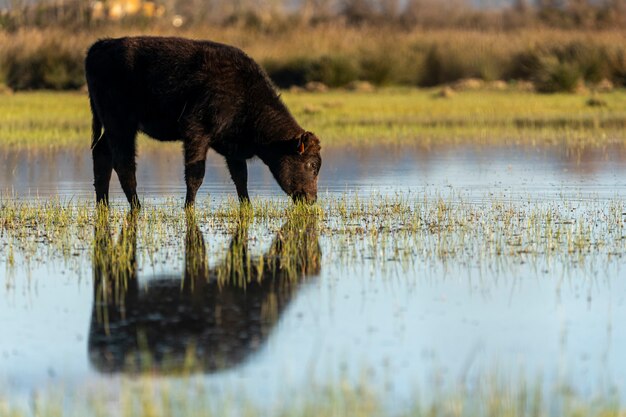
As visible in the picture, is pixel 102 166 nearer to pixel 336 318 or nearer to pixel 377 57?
pixel 336 318

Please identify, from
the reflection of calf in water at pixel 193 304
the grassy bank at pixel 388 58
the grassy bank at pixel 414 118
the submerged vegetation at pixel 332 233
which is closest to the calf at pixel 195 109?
the submerged vegetation at pixel 332 233

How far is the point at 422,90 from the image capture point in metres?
36.0

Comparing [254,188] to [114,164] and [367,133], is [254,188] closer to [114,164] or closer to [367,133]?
[114,164]

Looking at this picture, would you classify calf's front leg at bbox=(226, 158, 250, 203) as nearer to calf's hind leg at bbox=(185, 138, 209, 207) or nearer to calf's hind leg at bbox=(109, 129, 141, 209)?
calf's hind leg at bbox=(185, 138, 209, 207)

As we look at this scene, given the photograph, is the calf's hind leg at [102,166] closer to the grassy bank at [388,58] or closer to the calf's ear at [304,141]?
the calf's ear at [304,141]

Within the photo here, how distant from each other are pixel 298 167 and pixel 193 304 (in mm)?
4693

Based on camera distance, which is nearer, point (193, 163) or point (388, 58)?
point (193, 163)

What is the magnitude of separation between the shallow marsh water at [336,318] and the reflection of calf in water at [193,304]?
0.02 m

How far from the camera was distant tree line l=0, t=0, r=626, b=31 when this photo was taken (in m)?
48.8

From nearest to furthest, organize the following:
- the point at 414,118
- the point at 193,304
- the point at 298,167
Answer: the point at 193,304 < the point at 298,167 < the point at 414,118

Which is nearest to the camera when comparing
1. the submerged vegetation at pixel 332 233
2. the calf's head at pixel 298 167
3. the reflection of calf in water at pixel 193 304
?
the reflection of calf in water at pixel 193 304

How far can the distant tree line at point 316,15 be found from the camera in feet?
160

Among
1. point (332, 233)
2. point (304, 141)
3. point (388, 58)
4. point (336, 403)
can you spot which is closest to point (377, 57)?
point (388, 58)

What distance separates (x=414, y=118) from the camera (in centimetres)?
2842
